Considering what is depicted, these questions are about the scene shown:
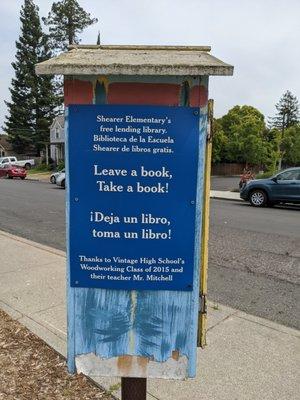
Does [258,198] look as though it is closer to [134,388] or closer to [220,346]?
[220,346]

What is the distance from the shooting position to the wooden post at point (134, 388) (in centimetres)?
232

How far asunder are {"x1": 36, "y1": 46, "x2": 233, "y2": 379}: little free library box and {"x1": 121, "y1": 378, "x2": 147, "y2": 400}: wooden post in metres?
0.11

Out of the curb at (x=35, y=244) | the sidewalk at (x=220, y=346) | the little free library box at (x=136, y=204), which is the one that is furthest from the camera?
the curb at (x=35, y=244)

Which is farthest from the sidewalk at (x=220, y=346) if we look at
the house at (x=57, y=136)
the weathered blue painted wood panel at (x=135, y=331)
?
the house at (x=57, y=136)

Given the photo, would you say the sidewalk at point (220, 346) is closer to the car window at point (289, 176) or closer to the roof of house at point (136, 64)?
the roof of house at point (136, 64)

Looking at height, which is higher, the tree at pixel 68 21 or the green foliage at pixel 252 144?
the tree at pixel 68 21

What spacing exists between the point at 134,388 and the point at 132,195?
Result: 1103 millimetres

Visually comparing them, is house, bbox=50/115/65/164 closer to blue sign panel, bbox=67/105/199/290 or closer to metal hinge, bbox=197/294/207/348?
blue sign panel, bbox=67/105/199/290

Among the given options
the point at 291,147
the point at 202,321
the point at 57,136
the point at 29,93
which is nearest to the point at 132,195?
the point at 202,321

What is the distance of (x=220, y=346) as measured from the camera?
3.69 meters

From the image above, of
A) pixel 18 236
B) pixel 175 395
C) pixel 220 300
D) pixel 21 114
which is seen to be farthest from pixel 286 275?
pixel 21 114

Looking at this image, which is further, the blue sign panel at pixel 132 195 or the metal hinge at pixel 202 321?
the metal hinge at pixel 202 321

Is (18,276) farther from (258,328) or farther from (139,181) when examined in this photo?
(139,181)

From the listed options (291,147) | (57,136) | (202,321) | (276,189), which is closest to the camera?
(202,321)
